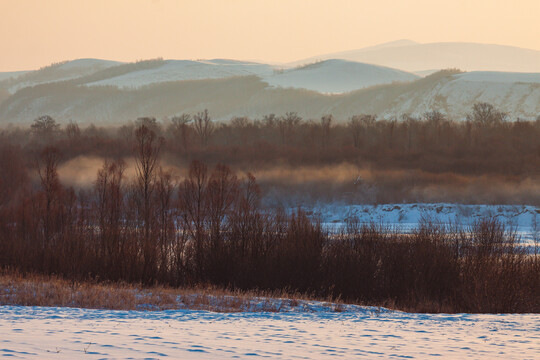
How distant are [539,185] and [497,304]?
61012mm

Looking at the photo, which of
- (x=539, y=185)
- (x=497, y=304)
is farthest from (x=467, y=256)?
(x=539, y=185)

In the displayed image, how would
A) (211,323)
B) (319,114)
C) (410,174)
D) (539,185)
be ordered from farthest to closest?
(319,114), (410,174), (539,185), (211,323)

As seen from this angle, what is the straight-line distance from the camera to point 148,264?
107 feet

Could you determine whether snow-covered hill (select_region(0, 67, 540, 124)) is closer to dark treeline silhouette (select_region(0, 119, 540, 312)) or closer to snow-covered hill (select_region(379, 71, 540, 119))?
snow-covered hill (select_region(379, 71, 540, 119))

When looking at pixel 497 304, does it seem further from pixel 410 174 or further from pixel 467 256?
pixel 410 174

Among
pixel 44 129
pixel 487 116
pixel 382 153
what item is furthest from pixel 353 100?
pixel 382 153

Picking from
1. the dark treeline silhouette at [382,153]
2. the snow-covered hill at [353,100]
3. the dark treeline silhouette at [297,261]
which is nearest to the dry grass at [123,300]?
the dark treeline silhouette at [297,261]

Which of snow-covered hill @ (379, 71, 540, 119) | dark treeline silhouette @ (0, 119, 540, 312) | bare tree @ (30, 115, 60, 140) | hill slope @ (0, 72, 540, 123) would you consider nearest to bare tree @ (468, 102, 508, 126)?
snow-covered hill @ (379, 71, 540, 119)

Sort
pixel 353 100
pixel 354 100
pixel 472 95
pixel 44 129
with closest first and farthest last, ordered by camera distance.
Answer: pixel 44 129
pixel 472 95
pixel 354 100
pixel 353 100

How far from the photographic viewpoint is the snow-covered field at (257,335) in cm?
1273

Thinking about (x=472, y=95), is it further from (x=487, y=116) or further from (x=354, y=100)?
(x=354, y=100)

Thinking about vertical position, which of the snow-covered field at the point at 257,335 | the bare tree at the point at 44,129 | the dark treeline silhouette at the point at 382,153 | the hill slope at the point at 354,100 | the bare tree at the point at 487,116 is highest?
the hill slope at the point at 354,100

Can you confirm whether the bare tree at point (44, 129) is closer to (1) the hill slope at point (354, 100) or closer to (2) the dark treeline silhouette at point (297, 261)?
(1) the hill slope at point (354, 100)

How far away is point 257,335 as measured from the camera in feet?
49.9
